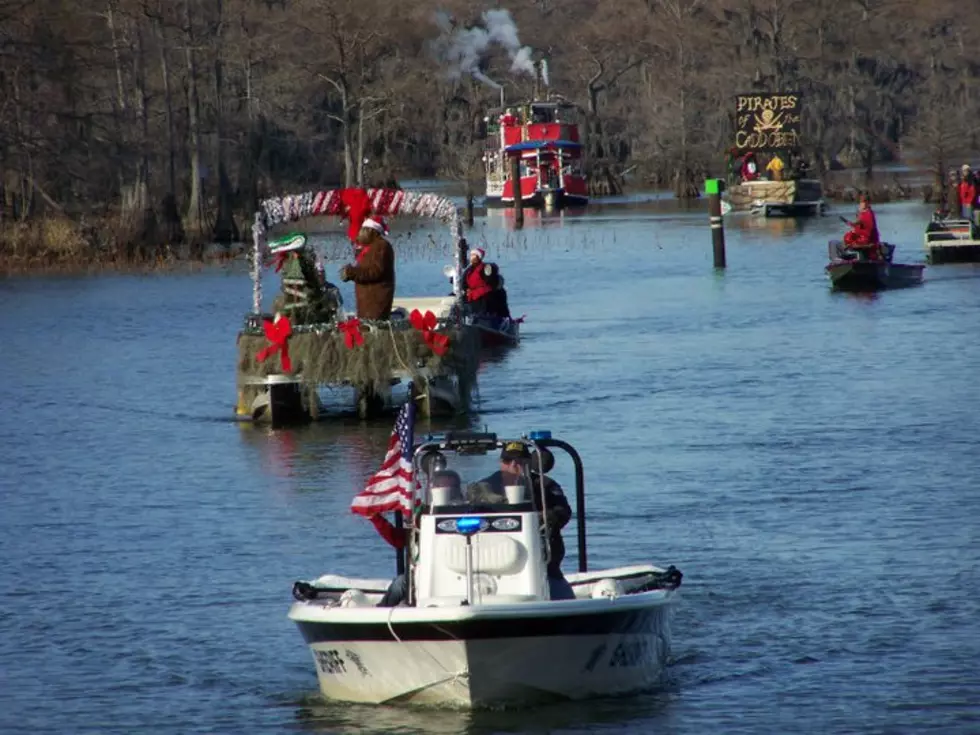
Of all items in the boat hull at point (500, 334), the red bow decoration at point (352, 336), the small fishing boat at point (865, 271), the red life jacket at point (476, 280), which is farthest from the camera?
the small fishing boat at point (865, 271)

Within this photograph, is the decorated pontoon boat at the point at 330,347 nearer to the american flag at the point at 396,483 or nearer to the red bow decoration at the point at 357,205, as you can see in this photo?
the red bow decoration at the point at 357,205

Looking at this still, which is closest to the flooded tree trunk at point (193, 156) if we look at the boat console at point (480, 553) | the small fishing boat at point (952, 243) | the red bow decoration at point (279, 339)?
the small fishing boat at point (952, 243)

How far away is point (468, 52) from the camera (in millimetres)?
150125

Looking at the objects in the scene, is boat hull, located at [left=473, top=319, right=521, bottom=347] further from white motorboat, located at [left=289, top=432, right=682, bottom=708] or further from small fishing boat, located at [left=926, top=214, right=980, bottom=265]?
white motorboat, located at [left=289, top=432, right=682, bottom=708]

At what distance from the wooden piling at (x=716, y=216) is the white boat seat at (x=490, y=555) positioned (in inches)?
1525

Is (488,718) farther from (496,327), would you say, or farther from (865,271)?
(865,271)

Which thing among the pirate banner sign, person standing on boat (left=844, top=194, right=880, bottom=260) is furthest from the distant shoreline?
the pirate banner sign

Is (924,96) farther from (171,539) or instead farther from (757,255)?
(171,539)

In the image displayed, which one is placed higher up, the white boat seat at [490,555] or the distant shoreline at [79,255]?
the distant shoreline at [79,255]

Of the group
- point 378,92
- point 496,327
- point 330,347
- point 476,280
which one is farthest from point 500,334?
point 378,92

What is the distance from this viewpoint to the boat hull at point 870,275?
48562 millimetres

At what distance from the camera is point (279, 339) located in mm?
27828

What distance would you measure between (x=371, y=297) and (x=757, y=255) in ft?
129

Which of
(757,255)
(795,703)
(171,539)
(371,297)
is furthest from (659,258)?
(795,703)
